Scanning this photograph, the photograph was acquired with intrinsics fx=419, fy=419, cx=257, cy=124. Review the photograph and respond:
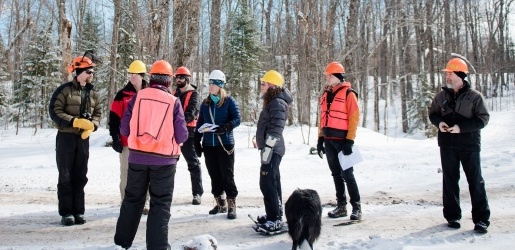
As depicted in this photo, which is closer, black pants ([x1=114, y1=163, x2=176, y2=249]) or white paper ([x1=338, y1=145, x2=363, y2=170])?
black pants ([x1=114, y1=163, x2=176, y2=249])

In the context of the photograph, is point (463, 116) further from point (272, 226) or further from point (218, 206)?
point (218, 206)

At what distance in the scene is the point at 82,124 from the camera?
554 centimetres

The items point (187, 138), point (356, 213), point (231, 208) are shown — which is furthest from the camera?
point (231, 208)

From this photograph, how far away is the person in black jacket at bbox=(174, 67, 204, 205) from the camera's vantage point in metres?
6.55

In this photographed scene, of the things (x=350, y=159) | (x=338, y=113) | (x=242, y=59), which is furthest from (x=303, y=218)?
(x=242, y=59)

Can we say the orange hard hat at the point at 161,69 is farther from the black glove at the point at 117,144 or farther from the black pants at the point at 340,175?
the black pants at the point at 340,175

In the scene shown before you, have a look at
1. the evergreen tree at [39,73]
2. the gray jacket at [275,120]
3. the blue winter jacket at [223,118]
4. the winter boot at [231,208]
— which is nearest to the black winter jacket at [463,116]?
the gray jacket at [275,120]

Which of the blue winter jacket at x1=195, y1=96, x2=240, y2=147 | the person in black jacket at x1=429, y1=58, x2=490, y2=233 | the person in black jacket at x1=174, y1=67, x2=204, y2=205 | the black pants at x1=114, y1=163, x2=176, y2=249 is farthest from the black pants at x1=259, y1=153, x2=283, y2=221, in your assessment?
the person in black jacket at x1=429, y1=58, x2=490, y2=233

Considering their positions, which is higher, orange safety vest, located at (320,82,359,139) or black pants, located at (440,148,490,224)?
orange safety vest, located at (320,82,359,139)

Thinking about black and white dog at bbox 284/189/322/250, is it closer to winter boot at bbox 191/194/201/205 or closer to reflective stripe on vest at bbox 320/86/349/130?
reflective stripe on vest at bbox 320/86/349/130

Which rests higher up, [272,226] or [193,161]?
[193,161]

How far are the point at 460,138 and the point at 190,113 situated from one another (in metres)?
3.82

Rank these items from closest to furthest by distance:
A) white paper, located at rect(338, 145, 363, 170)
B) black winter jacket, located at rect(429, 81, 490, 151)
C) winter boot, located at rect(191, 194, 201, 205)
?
black winter jacket, located at rect(429, 81, 490, 151) < white paper, located at rect(338, 145, 363, 170) < winter boot, located at rect(191, 194, 201, 205)

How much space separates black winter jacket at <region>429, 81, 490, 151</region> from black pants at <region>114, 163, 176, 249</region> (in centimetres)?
339
